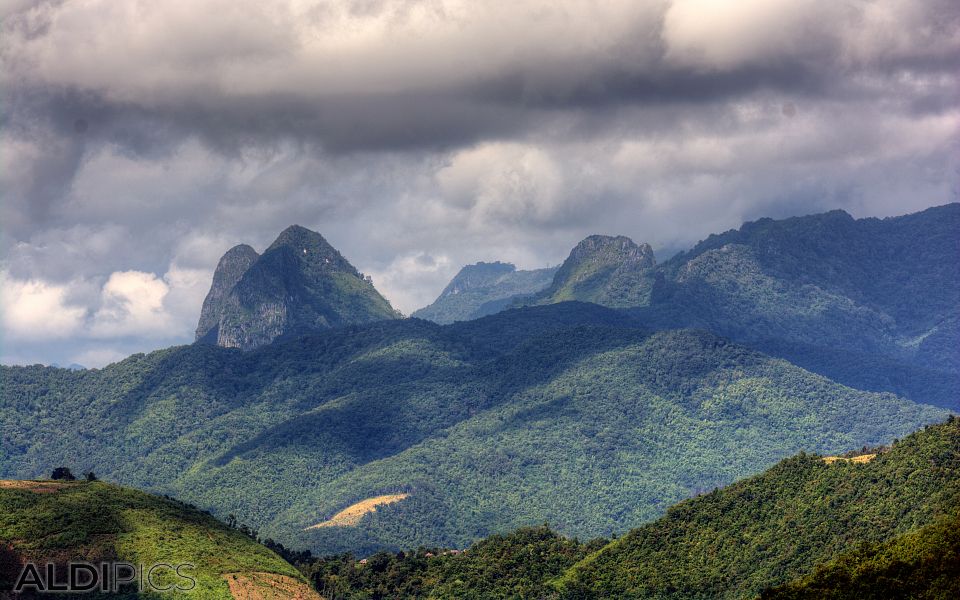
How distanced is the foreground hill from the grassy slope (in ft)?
0.70

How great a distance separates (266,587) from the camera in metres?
159

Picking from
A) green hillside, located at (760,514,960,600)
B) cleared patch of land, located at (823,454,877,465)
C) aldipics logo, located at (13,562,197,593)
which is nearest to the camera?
green hillside, located at (760,514,960,600)

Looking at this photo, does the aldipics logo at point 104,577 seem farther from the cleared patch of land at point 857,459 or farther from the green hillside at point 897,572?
the cleared patch of land at point 857,459

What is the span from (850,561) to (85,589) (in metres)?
88.8

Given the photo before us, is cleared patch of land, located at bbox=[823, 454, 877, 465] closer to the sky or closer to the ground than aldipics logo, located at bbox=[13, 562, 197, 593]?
closer to the ground

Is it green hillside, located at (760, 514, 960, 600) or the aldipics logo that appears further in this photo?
the aldipics logo

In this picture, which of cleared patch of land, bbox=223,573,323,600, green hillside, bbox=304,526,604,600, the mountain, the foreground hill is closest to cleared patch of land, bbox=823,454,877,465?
the foreground hill

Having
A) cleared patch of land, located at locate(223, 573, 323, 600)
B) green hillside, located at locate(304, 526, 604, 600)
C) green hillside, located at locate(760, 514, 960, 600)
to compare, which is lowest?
green hillside, located at locate(760, 514, 960, 600)

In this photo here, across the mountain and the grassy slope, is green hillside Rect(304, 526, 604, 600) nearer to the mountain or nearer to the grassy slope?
the grassy slope

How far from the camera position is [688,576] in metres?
152

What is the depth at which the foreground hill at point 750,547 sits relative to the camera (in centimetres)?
12976

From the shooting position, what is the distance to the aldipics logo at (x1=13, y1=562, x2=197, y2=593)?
14088 centimetres

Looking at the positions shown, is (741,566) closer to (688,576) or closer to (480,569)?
(688,576)

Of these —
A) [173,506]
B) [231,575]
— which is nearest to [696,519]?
[231,575]
